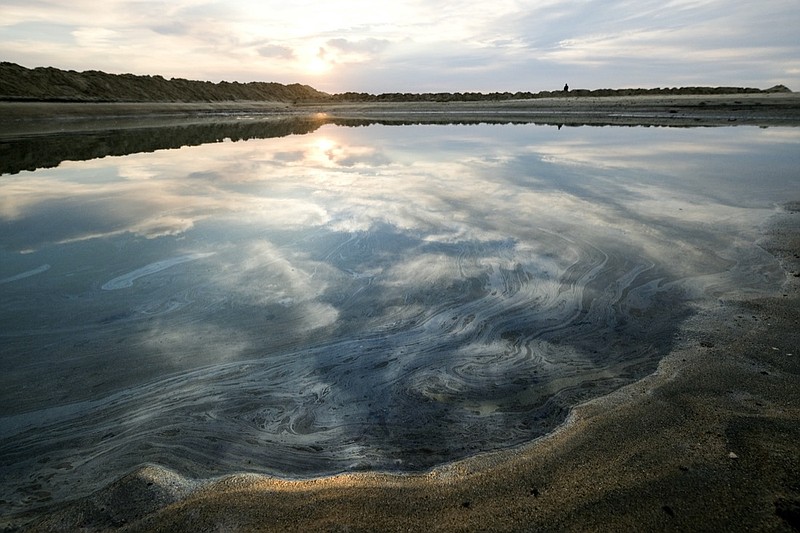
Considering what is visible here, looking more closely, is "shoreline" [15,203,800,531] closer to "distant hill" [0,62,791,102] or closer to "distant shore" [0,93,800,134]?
"distant shore" [0,93,800,134]

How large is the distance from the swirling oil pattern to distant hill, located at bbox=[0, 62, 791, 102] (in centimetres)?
3961

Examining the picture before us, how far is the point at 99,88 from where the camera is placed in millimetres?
45938

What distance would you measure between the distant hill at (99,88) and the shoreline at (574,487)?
44.4 m

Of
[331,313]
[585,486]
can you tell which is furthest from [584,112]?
[585,486]

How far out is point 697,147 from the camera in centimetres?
1577

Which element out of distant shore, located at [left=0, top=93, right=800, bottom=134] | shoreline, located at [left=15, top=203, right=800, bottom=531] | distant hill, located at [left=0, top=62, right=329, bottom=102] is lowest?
shoreline, located at [left=15, top=203, right=800, bottom=531]

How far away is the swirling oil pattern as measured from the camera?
2684mm

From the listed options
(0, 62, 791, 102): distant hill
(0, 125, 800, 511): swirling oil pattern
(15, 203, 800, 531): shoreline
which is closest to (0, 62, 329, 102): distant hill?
(0, 62, 791, 102): distant hill

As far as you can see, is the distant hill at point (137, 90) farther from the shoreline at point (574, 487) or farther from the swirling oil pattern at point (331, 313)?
the shoreline at point (574, 487)

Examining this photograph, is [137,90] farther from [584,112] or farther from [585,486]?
[585,486]

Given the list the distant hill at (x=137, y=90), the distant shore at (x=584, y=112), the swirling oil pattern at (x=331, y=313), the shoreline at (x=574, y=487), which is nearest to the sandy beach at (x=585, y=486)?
the shoreline at (x=574, y=487)

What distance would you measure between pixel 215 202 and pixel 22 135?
20.6 meters

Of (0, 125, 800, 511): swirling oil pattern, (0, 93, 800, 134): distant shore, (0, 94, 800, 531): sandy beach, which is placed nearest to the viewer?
(0, 94, 800, 531): sandy beach

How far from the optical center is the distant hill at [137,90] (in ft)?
124
